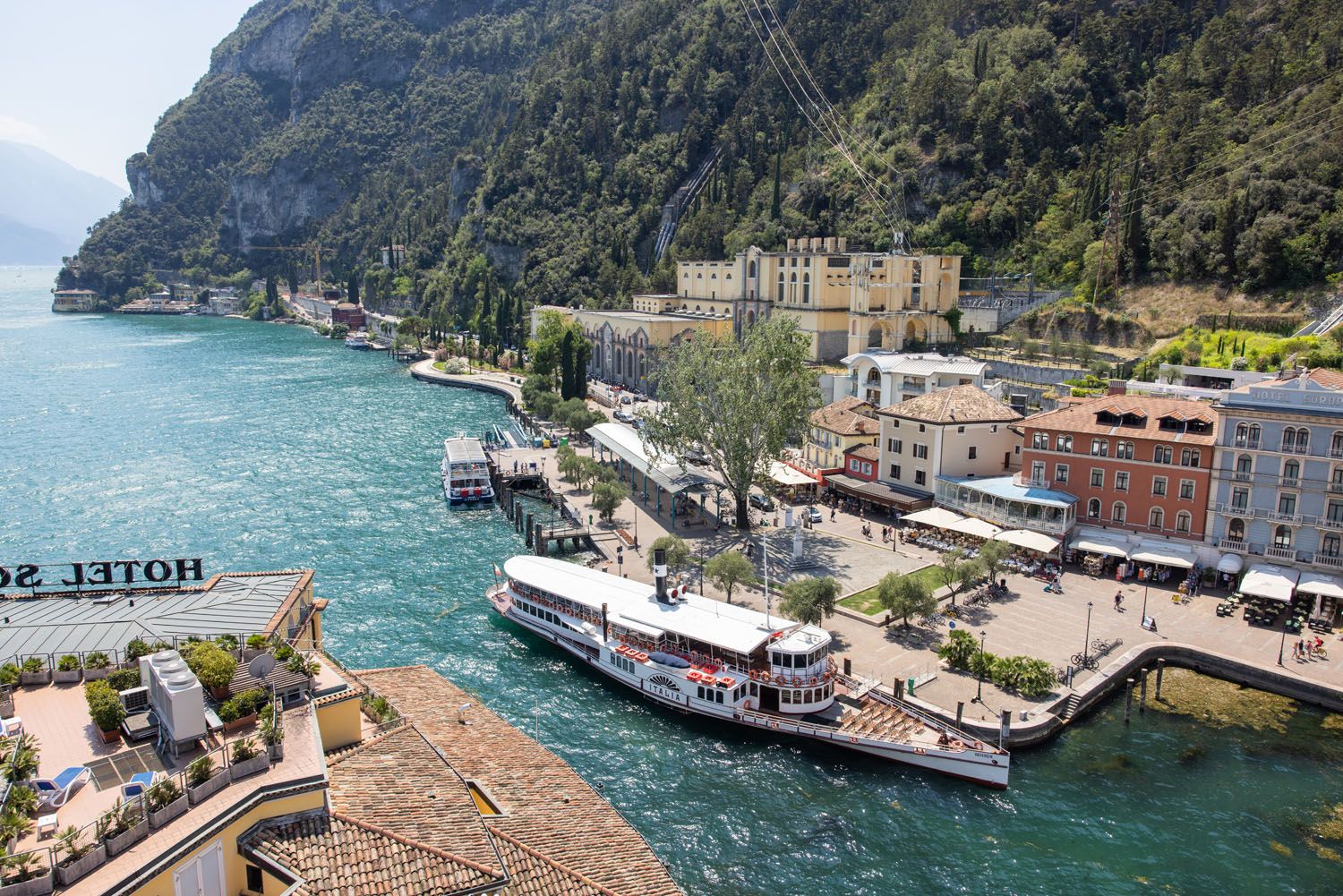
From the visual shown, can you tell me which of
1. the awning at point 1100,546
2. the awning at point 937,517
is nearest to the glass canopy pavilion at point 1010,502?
the awning at point 1100,546

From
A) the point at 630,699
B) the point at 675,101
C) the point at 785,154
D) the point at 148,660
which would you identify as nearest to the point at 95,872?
the point at 148,660

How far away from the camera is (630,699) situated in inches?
1542

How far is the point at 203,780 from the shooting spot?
17219 mm

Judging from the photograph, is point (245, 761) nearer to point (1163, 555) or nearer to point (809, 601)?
point (809, 601)

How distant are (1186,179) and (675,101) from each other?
368 feet

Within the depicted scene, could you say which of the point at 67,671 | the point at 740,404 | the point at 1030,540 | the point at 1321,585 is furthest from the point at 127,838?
the point at 1321,585

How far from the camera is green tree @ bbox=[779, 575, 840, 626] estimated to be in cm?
3938

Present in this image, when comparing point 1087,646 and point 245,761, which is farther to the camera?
point 1087,646

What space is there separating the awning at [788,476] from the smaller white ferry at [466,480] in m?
21.3

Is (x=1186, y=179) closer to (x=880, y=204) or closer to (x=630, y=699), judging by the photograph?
(x=880, y=204)

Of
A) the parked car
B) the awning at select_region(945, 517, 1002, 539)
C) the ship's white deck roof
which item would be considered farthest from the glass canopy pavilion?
the ship's white deck roof

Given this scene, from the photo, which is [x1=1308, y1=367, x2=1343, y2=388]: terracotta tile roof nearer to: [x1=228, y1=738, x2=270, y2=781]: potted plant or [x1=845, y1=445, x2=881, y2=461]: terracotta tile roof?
[x1=845, y1=445, x2=881, y2=461]: terracotta tile roof

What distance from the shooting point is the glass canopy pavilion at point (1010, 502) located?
51.2 meters

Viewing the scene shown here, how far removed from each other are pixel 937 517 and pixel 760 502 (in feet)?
43.0
